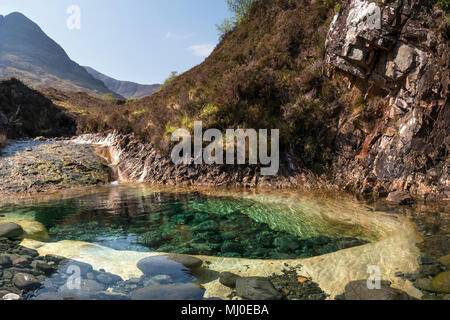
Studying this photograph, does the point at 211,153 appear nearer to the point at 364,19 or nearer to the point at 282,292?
the point at 364,19

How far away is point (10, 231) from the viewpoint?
6082 mm

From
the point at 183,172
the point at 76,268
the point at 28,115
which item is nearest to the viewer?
the point at 76,268

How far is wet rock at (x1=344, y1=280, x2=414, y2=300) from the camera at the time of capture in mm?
3312

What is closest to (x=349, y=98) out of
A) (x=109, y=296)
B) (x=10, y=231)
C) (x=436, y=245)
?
(x=436, y=245)

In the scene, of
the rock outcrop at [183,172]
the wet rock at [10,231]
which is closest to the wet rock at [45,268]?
the wet rock at [10,231]

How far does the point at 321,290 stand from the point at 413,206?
5802mm

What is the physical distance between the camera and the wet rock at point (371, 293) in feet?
10.9

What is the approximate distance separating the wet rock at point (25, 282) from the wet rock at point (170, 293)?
1492 mm

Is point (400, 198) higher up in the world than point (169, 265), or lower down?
higher up

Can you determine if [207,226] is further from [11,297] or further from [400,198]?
[400,198]

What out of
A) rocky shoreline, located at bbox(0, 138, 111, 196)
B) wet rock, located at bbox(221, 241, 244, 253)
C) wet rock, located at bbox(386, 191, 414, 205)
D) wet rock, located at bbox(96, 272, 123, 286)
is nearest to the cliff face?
wet rock, located at bbox(386, 191, 414, 205)

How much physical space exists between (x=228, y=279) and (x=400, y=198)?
6854 mm

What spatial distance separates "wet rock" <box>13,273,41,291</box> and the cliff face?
9897mm

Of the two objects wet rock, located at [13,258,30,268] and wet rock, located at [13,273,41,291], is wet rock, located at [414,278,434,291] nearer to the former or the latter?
wet rock, located at [13,273,41,291]
